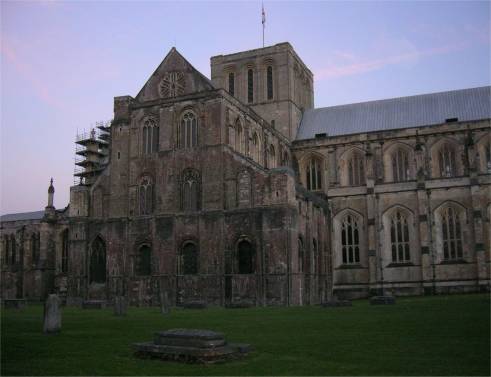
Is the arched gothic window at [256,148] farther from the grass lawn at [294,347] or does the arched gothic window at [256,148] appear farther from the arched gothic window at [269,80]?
the grass lawn at [294,347]

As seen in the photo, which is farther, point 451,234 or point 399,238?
point 399,238

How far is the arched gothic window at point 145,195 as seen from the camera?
154 feet

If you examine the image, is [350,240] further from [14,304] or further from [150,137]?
[14,304]

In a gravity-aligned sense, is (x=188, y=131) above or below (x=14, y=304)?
above

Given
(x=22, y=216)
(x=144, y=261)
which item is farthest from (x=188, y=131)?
(x=22, y=216)

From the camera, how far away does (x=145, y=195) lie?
47.2 metres

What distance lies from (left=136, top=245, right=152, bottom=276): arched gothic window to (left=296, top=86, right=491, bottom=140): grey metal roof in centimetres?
2269

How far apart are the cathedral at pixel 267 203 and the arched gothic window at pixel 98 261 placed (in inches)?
4.5

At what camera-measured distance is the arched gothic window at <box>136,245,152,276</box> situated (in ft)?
149

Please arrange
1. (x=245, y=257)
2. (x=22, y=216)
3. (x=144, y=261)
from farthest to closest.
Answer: (x=22, y=216), (x=144, y=261), (x=245, y=257)

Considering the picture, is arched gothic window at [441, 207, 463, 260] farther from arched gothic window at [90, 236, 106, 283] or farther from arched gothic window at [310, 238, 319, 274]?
arched gothic window at [90, 236, 106, 283]

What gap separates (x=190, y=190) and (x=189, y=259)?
5.35 metres

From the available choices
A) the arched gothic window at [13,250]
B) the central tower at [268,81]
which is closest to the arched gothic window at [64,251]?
the arched gothic window at [13,250]

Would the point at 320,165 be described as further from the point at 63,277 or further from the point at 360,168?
the point at 63,277
